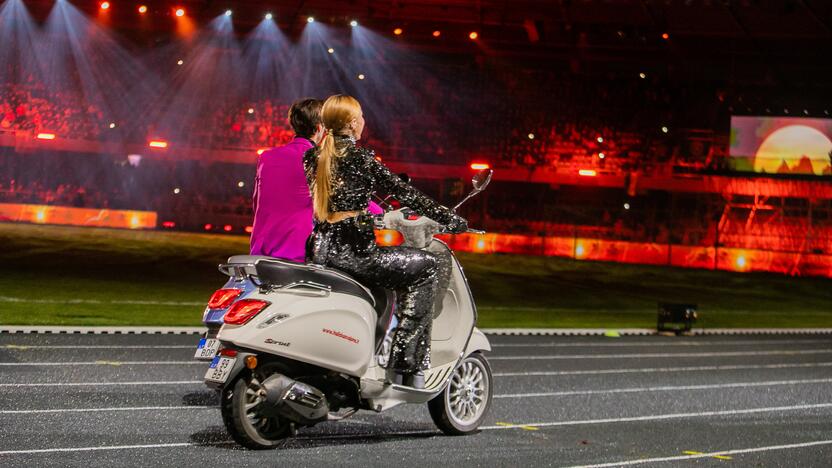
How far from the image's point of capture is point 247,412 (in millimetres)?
5633

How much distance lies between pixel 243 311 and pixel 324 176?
2.89 feet

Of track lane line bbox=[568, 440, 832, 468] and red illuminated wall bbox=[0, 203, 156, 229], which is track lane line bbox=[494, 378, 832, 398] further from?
red illuminated wall bbox=[0, 203, 156, 229]

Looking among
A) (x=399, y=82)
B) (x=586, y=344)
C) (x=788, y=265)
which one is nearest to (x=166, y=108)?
(x=399, y=82)

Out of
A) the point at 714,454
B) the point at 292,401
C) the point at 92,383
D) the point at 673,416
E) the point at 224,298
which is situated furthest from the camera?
the point at 673,416

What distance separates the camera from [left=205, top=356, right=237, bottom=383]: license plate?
5508 millimetres

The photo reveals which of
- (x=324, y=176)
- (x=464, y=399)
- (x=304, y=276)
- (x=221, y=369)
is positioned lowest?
(x=464, y=399)

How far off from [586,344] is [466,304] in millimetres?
9115

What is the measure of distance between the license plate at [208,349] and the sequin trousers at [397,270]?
0.70 meters

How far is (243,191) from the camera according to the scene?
38906 mm

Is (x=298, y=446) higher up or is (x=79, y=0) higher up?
(x=79, y=0)

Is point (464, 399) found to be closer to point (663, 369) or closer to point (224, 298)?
point (224, 298)

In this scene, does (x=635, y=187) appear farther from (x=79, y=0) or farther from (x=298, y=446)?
(x=298, y=446)

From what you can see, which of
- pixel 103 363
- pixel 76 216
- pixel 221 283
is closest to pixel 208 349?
pixel 103 363

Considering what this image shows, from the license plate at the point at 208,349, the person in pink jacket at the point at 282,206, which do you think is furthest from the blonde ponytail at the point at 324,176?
the license plate at the point at 208,349
